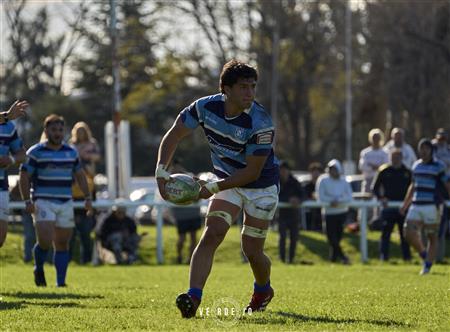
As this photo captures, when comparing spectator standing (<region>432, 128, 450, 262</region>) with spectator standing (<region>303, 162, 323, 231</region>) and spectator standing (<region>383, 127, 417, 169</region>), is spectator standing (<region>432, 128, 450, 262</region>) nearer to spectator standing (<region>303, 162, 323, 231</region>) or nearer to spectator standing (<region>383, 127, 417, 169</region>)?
spectator standing (<region>383, 127, 417, 169</region>)

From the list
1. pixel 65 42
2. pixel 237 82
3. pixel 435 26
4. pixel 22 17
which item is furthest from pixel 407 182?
pixel 65 42

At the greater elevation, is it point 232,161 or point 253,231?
point 232,161

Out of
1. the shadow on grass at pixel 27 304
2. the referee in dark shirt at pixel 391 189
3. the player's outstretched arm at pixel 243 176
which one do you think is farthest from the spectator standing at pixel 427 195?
the player's outstretched arm at pixel 243 176

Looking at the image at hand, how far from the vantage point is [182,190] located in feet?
32.1

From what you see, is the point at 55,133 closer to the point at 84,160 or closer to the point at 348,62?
the point at 84,160

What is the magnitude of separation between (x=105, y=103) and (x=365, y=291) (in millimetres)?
52143

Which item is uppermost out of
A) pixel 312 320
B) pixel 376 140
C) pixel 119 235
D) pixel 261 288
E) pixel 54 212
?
pixel 376 140

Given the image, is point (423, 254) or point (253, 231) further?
point (423, 254)

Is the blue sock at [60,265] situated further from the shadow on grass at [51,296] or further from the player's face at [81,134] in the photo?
the player's face at [81,134]

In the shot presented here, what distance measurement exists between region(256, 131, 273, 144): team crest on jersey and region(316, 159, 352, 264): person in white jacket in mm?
12922

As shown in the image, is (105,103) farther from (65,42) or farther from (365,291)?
(365,291)

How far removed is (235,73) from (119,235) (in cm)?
1335

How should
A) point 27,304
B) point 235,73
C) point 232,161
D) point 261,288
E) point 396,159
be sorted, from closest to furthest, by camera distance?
point 235,73 → point 232,161 → point 261,288 → point 27,304 → point 396,159

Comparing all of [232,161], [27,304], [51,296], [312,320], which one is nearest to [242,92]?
[232,161]
